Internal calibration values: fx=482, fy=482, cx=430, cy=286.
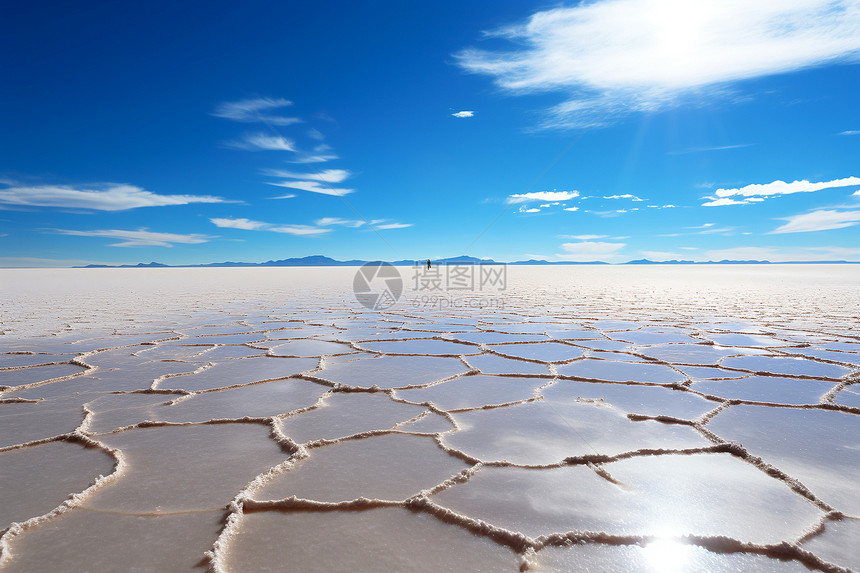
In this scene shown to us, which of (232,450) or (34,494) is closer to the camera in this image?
(34,494)

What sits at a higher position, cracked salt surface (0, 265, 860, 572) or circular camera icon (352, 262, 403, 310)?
circular camera icon (352, 262, 403, 310)

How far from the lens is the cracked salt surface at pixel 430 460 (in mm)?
1046

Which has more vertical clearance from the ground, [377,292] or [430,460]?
[377,292]

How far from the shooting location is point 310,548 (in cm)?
104

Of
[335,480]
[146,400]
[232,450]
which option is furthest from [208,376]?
[335,480]

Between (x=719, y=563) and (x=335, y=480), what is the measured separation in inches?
37.2

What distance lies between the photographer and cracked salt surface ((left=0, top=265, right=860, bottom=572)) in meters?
1.05

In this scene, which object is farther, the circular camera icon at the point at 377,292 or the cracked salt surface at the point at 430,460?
the circular camera icon at the point at 377,292

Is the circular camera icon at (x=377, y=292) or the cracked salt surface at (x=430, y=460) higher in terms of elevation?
the circular camera icon at (x=377, y=292)

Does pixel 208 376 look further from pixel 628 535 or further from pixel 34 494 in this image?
pixel 628 535

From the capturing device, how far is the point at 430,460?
151cm

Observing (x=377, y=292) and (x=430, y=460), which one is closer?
(x=430, y=460)

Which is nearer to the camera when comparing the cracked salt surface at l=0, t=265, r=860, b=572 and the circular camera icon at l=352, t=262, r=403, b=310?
the cracked salt surface at l=0, t=265, r=860, b=572

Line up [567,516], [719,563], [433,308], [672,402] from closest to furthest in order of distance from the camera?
[719,563] → [567,516] → [672,402] → [433,308]
